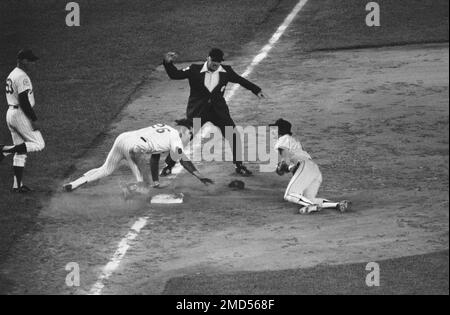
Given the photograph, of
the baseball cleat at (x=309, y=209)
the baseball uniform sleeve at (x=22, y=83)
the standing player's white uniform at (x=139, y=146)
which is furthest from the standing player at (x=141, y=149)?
the baseball uniform sleeve at (x=22, y=83)

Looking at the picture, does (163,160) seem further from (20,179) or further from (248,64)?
(248,64)

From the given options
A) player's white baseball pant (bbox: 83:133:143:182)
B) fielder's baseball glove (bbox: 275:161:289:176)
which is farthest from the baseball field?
fielder's baseball glove (bbox: 275:161:289:176)

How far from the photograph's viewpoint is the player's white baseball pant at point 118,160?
59.9 feet

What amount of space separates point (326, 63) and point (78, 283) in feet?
35.6

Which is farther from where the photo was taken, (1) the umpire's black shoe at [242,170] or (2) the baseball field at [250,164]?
(1) the umpire's black shoe at [242,170]

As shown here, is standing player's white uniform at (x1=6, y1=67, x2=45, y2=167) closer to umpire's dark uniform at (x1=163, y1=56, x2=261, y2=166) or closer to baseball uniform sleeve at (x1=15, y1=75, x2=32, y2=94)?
baseball uniform sleeve at (x1=15, y1=75, x2=32, y2=94)

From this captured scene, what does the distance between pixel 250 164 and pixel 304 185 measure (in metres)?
2.38

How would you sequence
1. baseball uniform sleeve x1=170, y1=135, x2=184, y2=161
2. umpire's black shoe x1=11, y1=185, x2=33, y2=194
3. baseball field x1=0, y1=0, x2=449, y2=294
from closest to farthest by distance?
baseball field x1=0, y1=0, x2=449, y2=294, baseball uniform sleeve x1=170, y1=135, x2=184, y2=161, umpire's black shoe x1=11, y1=185, x2=33, y2=194

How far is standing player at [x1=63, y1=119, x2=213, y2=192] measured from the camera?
18062 mm

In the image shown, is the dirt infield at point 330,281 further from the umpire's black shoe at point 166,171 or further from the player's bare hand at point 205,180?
the umpire's black shoe at point 166,171

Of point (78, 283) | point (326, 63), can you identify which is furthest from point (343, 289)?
point (326, 63)

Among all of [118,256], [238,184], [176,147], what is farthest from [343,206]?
[118,256]

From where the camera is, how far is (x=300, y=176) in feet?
58.1

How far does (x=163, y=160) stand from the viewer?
20.4 meters
